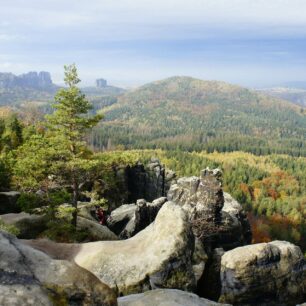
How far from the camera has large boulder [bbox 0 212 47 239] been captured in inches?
1535

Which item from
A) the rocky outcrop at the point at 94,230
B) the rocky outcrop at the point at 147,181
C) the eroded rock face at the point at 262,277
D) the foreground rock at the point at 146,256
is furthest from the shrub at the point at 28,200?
the rocky outcrop at the point at 147,181

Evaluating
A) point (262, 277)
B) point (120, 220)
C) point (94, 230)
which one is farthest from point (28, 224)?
point (262, 277)

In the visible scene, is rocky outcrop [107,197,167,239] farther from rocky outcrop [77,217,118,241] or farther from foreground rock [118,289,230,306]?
foreground rock [118,289,230,306]

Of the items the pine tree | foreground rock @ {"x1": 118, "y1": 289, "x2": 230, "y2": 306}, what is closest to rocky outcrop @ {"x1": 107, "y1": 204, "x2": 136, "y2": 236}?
the pine tree

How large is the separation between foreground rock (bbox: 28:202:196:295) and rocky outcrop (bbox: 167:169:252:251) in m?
14.0

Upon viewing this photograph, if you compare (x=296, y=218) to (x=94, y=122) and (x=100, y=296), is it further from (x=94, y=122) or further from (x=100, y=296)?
(x=100, y=296)

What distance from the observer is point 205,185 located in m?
48.8

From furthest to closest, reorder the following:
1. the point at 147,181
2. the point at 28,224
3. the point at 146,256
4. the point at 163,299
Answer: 1. the point at 147,181
2. the point at 28,224
3. the point at 146,256
4. the point at 163,299

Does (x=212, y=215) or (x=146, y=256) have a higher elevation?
(x=146, y=256)

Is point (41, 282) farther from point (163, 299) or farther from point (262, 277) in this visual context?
point (262, 277)

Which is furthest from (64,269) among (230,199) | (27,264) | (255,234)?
(255,234)

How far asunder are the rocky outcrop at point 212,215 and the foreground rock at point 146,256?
14.0 metres

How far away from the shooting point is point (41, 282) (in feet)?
40.9

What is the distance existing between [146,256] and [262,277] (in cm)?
968
